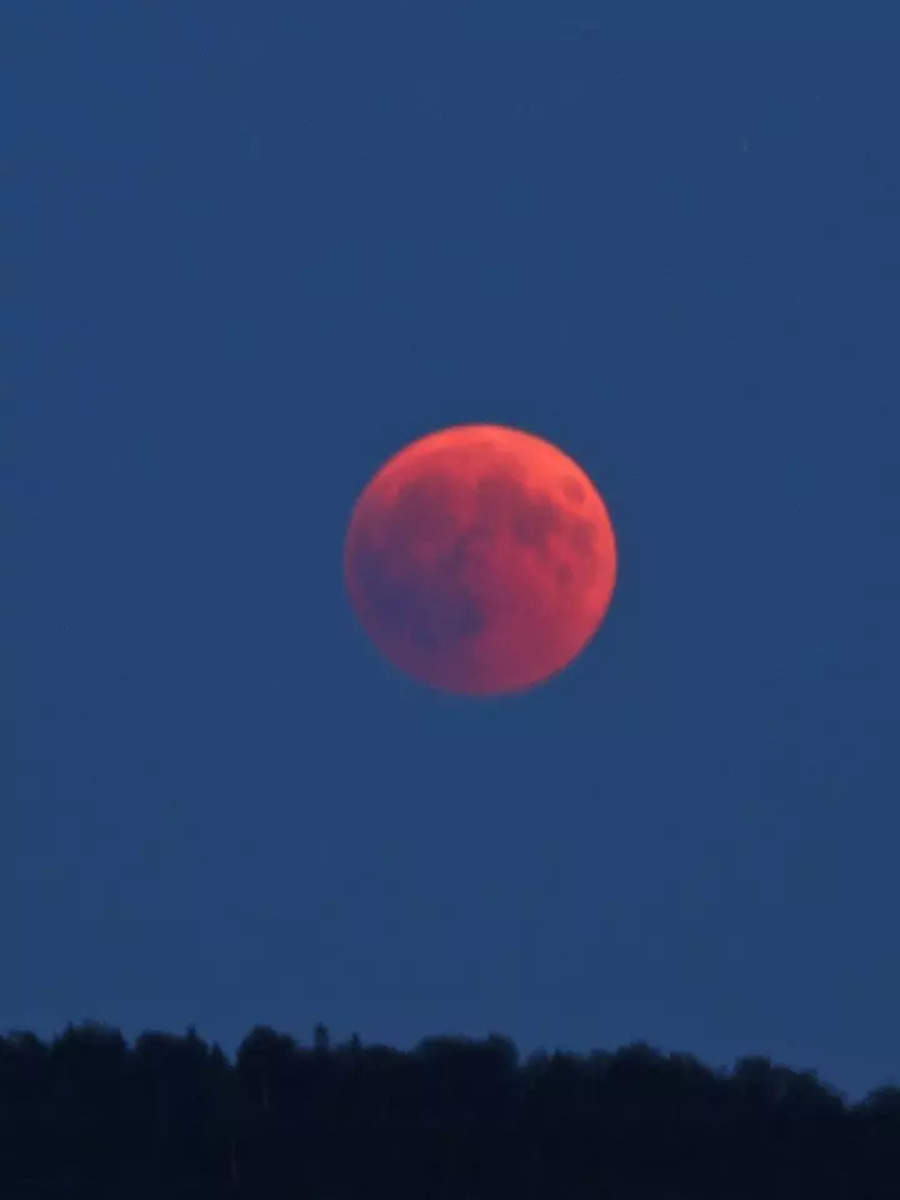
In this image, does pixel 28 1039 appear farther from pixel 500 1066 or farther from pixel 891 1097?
pixel 891 1097

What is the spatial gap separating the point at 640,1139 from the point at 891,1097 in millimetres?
5291

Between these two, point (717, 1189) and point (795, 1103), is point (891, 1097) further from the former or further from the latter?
point (717, 1189)

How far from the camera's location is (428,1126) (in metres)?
51.5

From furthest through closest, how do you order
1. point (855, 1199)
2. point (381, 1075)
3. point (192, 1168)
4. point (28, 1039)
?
1. point (28, 1039)
2. point (381, 1075)
3. point (192, 1168)
4. point (855, 1199)

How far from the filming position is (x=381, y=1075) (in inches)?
2142

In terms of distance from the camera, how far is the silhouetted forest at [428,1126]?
49.0m

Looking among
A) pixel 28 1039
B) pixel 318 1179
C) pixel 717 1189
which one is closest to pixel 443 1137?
pixel 318 1179

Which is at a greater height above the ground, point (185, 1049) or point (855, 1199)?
point (185, 1049)

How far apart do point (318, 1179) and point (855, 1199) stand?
33.0 ft

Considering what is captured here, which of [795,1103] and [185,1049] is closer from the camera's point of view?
[795,1103]

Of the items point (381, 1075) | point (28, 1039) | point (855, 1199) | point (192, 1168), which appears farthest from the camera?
point (28, 1039)

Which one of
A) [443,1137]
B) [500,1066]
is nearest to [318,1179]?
[443,1137]

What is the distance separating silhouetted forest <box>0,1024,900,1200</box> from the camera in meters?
49.0

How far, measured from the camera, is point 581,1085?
53.5 metres
